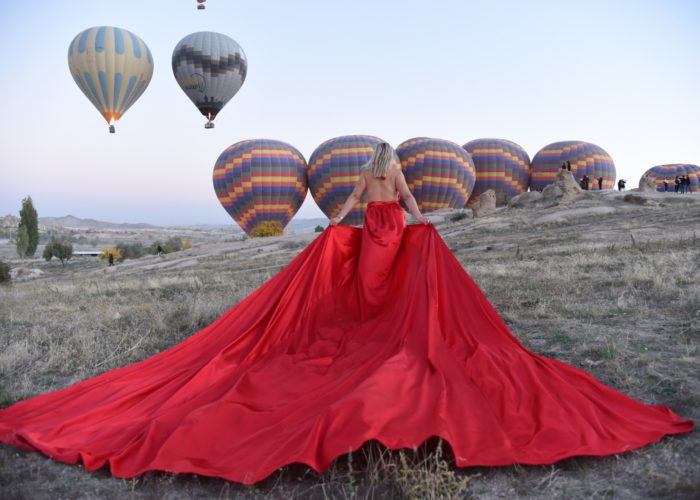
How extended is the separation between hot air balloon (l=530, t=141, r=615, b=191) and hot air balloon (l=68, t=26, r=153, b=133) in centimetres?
2913

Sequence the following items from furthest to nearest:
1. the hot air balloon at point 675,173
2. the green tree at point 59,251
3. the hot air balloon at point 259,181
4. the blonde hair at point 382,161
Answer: the hot air balloon at point 675,173 → the green tree at point 59,251 → the hot air balloon at point 259,181 → the blonde hair at point 382,161

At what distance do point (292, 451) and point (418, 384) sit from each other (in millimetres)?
987

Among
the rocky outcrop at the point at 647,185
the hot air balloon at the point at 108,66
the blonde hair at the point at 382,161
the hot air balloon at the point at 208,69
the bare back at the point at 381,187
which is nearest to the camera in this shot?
the blonde hair at the point at 382,161

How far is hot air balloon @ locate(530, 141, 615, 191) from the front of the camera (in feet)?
141

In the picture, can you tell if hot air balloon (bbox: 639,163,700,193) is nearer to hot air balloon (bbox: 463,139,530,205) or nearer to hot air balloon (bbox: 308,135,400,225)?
hot air balloon (bbox: 463,139,530,205)

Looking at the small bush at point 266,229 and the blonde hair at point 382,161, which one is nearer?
the blonde hair at point 382,161

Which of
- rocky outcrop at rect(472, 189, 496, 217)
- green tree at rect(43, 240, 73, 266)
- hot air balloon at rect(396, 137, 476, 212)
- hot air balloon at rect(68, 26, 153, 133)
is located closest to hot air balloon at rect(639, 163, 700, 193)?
hot air balloon at rect(396, 137, 476, 212)

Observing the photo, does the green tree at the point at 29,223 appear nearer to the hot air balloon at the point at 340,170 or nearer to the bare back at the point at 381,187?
the hot air balloon at the point at 340,170

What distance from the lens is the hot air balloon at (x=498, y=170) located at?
144 feet

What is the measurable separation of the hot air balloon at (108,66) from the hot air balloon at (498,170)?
82.7 ft

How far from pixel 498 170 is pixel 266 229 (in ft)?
59.8

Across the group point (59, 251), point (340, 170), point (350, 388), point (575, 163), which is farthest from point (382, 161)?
point (59, 251)

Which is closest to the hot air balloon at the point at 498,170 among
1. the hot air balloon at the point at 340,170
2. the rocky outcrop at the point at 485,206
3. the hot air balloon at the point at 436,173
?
the hot air balloon at the point at 436,173

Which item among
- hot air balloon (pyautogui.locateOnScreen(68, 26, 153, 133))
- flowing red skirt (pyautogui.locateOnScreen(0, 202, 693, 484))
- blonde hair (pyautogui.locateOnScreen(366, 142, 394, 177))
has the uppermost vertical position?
hot air balloon (pyautogui.locateOnScreen(68, 26, 153, 133))
